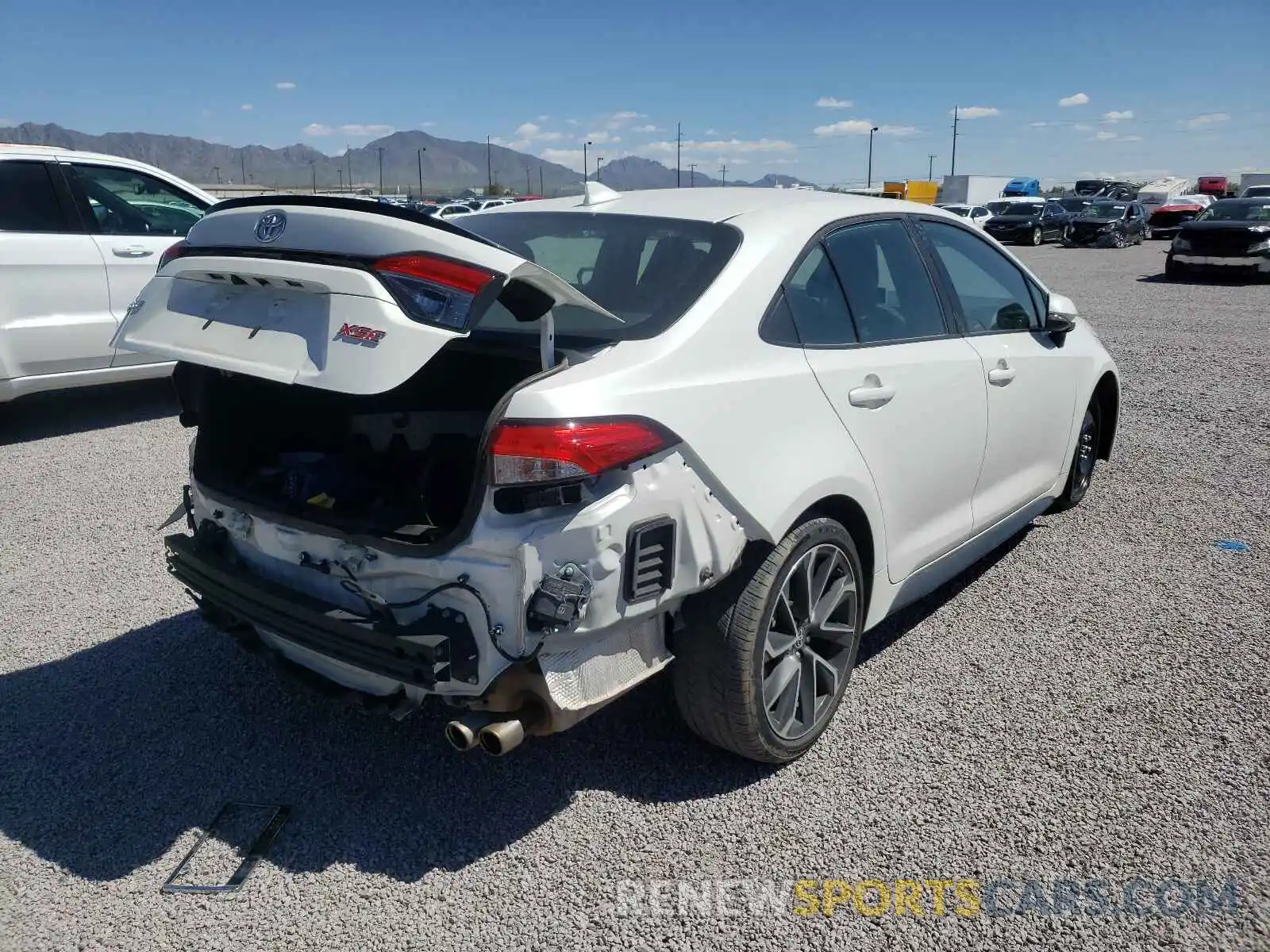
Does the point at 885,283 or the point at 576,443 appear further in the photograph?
the point at 885,283

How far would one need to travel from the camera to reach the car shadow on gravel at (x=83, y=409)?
23.6 feet

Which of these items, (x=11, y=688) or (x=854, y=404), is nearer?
(x=854, y=404)

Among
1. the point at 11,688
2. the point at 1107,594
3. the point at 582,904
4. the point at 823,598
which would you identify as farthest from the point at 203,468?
the point at 1107,594

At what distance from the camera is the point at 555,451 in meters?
2.25

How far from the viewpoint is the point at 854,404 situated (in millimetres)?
3029

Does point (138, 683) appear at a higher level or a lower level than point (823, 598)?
lower

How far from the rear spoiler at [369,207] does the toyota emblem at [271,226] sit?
5cm

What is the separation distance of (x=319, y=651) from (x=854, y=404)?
1716mm

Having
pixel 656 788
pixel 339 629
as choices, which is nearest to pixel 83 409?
pixel 339 629

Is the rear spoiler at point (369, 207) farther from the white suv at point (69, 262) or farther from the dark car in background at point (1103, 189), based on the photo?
the dark car in background at point (1103, 189)

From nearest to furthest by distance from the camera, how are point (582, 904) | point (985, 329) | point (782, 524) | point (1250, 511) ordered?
point (582, 904), point (782, 524), point (985, 329), point (1250, 511)

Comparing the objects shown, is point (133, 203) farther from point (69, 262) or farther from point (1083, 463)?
point (1083, 463)

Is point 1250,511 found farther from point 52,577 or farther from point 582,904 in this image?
point 52,577

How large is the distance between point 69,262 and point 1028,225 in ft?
105
